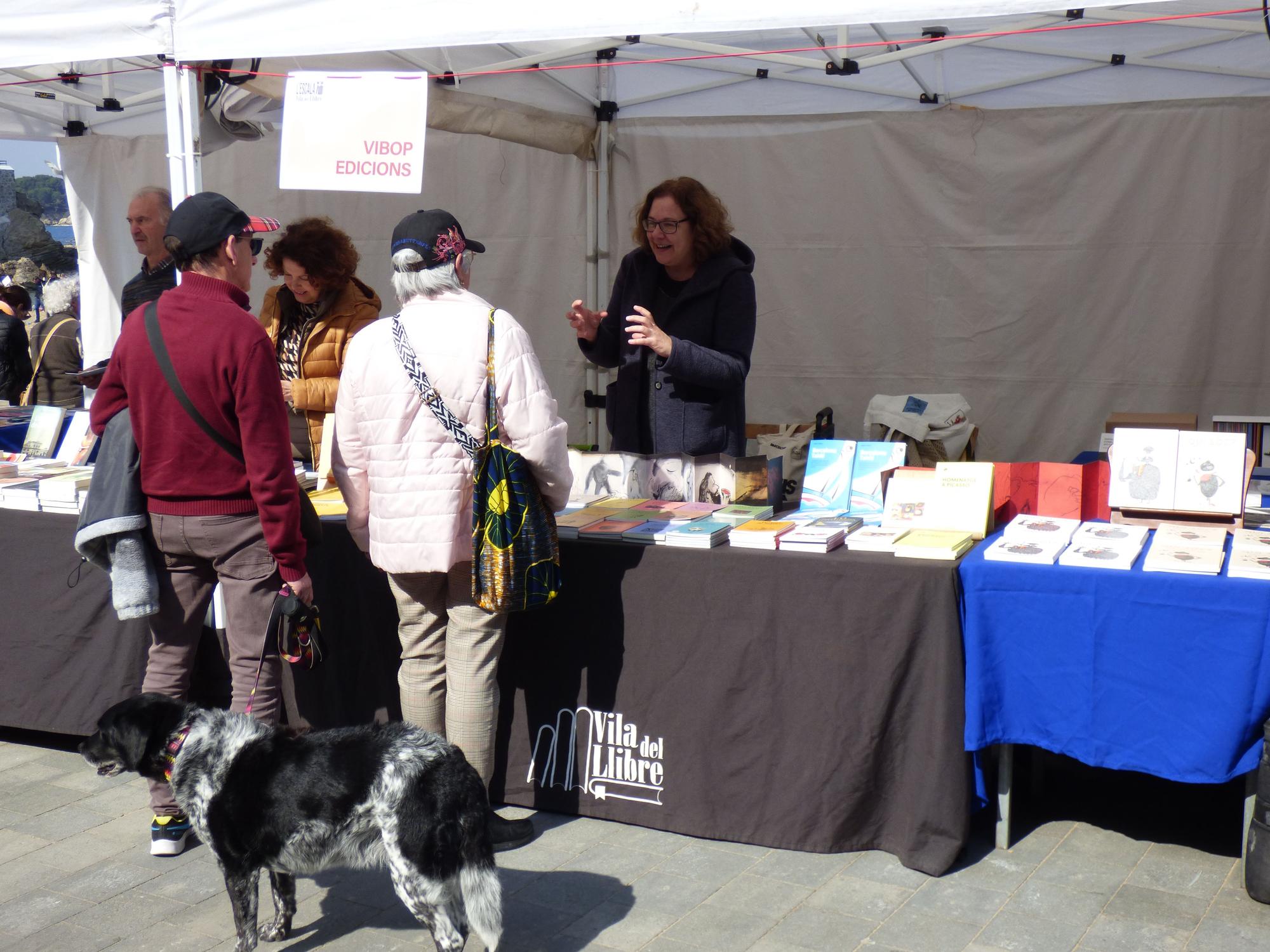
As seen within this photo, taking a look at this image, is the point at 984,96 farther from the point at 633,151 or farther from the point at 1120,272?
the point at 633,151

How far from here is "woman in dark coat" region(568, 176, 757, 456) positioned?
134 inches

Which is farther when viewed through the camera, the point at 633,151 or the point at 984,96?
the point at 633,151

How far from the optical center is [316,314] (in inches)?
156

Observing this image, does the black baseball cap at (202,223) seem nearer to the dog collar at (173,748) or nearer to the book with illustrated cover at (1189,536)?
the dog collar at (173,748)

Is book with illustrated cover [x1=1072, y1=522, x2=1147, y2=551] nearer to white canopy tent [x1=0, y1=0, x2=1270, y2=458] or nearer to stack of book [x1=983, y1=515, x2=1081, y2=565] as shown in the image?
stack of book [x1=983, y1=515, x2=1081, y2=565]

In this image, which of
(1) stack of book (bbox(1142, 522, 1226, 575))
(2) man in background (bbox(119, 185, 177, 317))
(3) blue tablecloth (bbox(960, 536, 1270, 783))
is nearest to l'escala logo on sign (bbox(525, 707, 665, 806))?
(3) blue tablecloth (bbox(960, 536, 1270, 783))

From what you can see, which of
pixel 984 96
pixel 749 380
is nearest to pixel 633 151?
pixel 749 380

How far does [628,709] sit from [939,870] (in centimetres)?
86

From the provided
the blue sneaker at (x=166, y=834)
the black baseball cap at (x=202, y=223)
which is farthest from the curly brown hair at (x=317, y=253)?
the blue sneaker at (x=166, y=834)

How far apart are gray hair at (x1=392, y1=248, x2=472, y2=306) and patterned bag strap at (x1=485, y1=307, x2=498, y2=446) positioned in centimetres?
13

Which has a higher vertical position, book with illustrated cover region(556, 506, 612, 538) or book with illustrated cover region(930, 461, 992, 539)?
book with illustrated cover region(930, 461, 992, 539)

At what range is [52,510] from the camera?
344cm

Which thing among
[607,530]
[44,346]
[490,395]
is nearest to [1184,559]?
[607,530]

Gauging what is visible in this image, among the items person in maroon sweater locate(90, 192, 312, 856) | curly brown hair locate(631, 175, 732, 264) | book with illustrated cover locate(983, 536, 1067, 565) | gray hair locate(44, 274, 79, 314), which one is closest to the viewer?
person in maroon sweater locate(90, 192, 312, 856)
